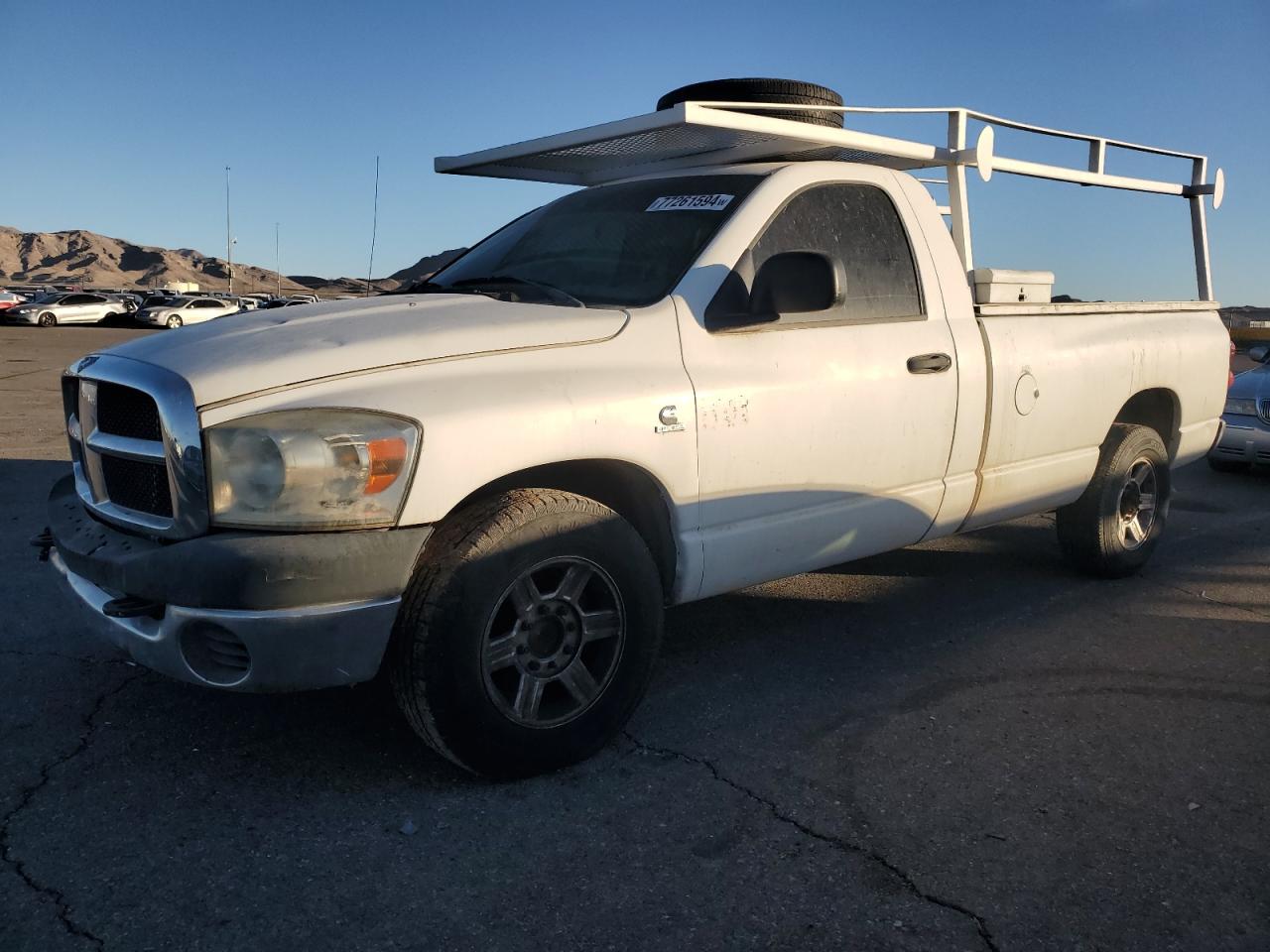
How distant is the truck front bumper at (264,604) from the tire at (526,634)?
4.8 inches

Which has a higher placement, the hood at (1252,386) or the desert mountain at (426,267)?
the desert mountain at (426,267)

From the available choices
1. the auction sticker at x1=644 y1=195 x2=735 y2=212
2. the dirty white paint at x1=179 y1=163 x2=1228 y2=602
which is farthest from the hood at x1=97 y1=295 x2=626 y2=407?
the auction sticker at x1=644 y1=195 x2=735 y2=212

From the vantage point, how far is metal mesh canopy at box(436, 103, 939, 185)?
12.6 ft

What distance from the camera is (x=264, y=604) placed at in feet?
8.70

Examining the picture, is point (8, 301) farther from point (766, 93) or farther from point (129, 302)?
point (766, 93)

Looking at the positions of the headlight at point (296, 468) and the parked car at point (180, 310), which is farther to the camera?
the parked car at point (180, 310)

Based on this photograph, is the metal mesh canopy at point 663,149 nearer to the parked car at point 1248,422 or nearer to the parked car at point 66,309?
the parked car at point 1248,422

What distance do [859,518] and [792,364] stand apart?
684 mm

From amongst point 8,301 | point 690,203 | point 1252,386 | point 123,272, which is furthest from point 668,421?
point 123,272

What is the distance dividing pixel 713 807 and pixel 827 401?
4.82ft

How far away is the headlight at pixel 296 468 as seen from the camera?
8.82 ft

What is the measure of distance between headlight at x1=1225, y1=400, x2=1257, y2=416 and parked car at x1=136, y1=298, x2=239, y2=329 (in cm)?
3827

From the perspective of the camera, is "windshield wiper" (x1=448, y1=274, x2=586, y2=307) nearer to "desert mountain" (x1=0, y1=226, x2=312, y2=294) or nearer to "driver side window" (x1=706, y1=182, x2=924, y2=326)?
"driver side window" (x1=706, y1=182, x2=924, y2=326)

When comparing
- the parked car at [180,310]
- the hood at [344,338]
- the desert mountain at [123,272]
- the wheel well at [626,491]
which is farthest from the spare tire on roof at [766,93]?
the desert mountain at [123,272]
